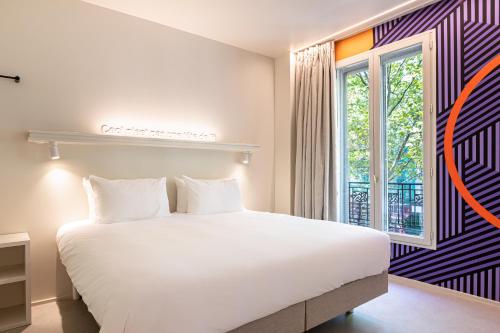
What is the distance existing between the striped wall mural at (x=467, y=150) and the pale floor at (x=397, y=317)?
258 mm

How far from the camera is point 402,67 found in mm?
3270

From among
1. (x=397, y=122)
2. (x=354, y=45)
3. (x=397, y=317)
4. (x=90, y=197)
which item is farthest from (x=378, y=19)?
(x=90, y=197)

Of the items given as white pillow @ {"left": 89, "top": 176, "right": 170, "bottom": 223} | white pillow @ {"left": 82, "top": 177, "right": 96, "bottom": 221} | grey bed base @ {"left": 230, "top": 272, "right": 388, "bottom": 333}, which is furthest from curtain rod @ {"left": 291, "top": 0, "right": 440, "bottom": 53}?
white pillow @ {"left": 82, "top": 177, "right": 96, "bottom": 221}

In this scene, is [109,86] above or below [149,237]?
above

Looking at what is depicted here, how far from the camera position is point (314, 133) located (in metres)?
3.84

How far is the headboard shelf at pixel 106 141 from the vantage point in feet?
8.13

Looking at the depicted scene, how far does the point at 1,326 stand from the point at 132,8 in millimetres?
2819

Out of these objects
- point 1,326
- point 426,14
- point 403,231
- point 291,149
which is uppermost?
point 426,14

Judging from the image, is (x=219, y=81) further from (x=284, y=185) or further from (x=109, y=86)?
(x=284, y=185)

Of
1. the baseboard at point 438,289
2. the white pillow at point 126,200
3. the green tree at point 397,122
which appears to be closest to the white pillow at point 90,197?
the white pillow at point 126,200

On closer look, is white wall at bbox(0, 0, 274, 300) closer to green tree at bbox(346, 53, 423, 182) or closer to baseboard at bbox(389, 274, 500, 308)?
green tree at bbox(346, 53, 423, 182)

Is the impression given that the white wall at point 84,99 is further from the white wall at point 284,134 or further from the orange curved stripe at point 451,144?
the orange curved stripe at point 451,144

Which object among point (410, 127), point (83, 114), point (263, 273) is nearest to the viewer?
point (263, 273)

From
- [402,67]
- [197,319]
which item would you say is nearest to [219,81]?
[402,67]
